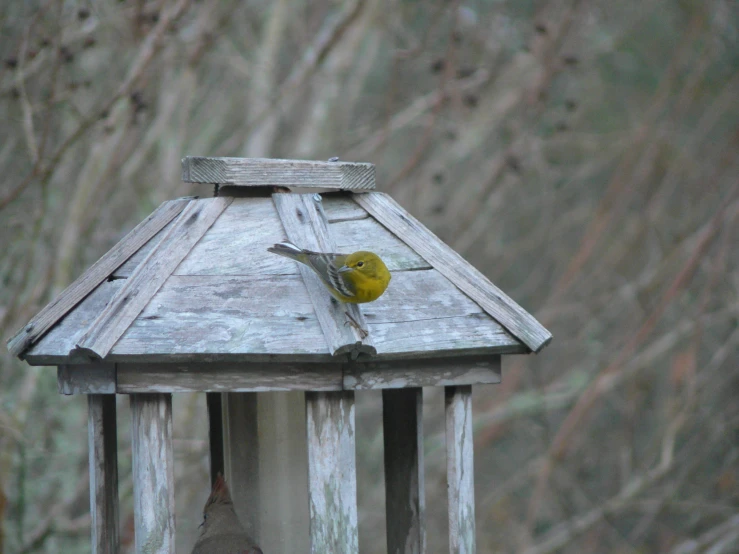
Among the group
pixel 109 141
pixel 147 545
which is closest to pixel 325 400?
pixel 147 545

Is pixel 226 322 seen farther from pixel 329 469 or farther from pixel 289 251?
pixel 329 469

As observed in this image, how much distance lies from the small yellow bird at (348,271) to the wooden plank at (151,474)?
17.7 inches

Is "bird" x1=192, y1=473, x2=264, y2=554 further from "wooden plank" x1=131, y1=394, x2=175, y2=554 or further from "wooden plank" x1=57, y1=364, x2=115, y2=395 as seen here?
"wooden plank" x1=57, y1=364, x2=115, y2=395

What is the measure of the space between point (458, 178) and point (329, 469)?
19.4 feet

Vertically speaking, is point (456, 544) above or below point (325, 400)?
below

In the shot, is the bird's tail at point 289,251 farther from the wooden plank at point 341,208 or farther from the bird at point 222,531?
the bird at point 222,531

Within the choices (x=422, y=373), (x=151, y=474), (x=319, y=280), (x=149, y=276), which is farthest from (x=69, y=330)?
(x=422, y=373)

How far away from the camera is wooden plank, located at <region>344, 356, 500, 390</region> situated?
2.21 meters

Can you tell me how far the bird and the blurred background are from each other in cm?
176

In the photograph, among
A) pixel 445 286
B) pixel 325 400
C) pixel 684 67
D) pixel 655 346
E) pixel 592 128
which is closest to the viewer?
pixel 325 400

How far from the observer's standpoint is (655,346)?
6.73 meters

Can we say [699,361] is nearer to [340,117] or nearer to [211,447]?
[340,117]

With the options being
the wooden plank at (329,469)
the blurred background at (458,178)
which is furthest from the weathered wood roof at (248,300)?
the blurred background at (458,178)

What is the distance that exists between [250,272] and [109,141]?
10.4 ft
